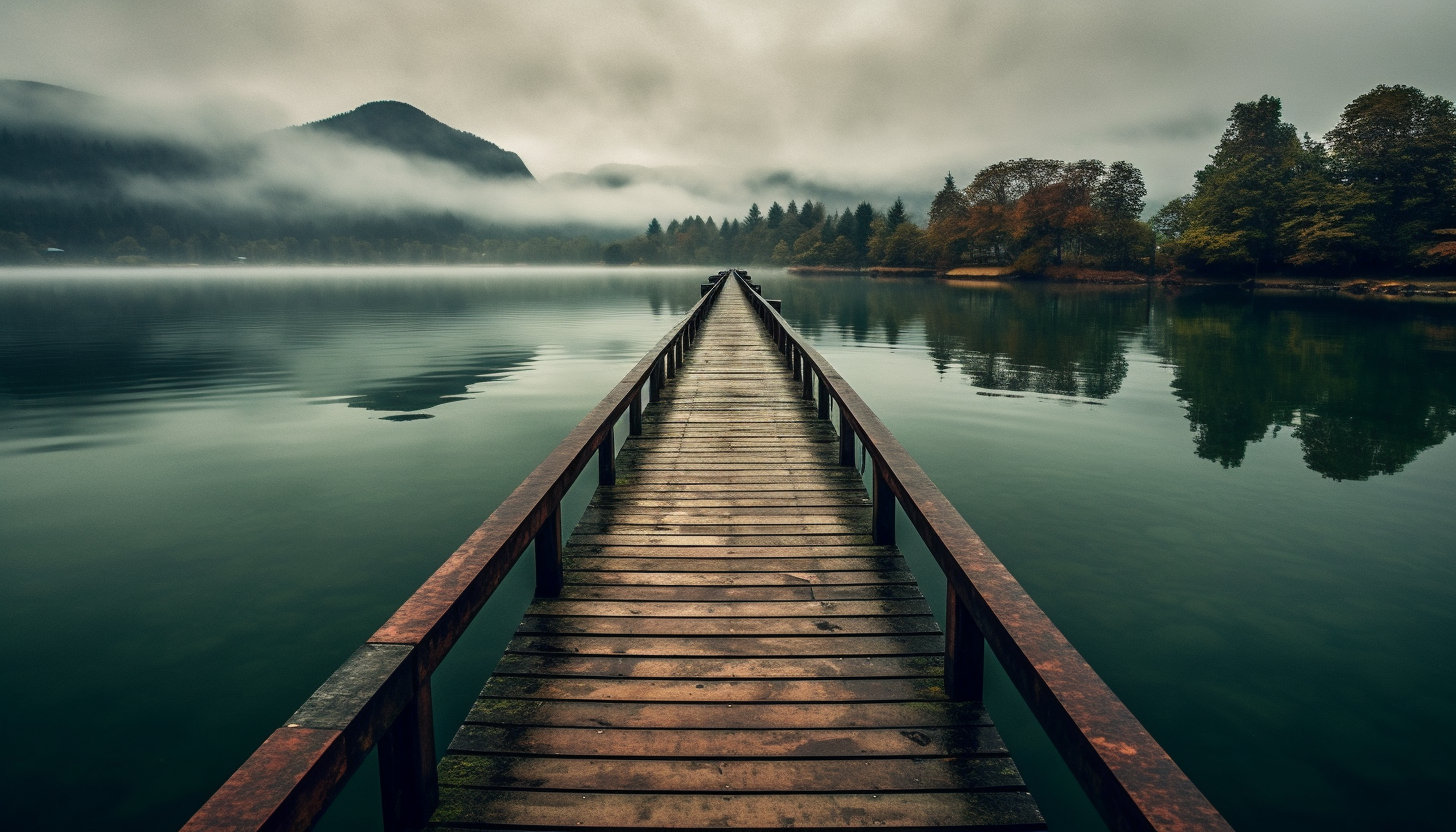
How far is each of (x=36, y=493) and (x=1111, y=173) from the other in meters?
86.9

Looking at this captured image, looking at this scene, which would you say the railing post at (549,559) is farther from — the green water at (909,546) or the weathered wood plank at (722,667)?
the green water at (909,546)

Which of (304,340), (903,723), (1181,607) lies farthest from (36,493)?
(304,340)

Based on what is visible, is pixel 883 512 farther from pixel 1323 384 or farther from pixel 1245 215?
pixel 1245 215

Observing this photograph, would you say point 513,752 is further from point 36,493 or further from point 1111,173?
point 1111,173

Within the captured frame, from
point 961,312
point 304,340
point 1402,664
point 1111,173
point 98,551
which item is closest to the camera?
point 1402,664

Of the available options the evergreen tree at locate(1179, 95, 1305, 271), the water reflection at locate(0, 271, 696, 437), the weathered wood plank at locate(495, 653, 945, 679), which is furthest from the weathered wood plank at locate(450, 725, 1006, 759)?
the evergreen tree at locate(1179, 95, 1305, 271)

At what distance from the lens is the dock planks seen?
2635mm

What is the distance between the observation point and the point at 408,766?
243 centimetres

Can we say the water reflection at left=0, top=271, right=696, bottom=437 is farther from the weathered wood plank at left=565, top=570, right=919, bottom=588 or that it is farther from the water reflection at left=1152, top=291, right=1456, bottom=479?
the water reflection at left=1152, top=291, right=1456, bottom=479

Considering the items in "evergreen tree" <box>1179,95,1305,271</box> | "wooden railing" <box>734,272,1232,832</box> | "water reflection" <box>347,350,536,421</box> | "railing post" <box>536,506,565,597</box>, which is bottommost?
"water reflection" <box>347,350,536,421</box>

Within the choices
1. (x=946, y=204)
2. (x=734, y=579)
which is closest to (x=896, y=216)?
(x=946, y=204)

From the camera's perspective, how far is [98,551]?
716 centimetres

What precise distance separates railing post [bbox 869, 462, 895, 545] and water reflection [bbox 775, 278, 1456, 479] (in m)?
8.09

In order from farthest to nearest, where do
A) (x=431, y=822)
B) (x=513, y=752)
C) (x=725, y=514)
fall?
(x=725, y=514) → (x=513, y=752) → (x=431, y=822)
